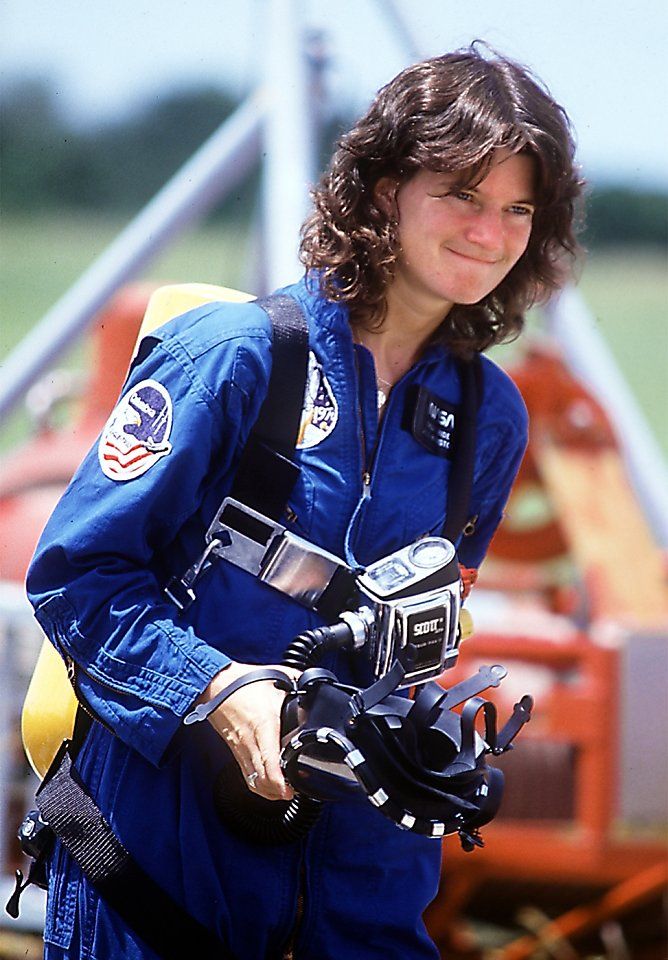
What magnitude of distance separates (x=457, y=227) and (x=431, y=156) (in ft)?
0.29

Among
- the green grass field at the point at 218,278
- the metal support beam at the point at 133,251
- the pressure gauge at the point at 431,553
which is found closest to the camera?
the pressure gauge at the point at 431,553

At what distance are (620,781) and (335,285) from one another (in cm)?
220

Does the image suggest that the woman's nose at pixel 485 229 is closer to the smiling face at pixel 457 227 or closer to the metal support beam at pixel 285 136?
the smiling face at pixel 457 227

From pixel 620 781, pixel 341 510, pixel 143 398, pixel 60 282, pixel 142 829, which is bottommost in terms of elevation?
pixel 60 282

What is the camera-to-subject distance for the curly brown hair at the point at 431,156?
1.59 meters

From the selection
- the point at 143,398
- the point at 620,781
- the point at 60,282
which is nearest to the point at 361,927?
the point at 143,398

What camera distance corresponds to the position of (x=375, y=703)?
4.84ft

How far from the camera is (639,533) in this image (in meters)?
4.02

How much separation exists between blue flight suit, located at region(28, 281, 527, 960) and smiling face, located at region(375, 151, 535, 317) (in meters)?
0.11

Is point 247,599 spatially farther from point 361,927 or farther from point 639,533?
point 639,533

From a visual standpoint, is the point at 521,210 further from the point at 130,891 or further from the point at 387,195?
the point at 130,891

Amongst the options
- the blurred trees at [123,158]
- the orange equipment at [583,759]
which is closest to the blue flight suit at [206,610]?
the orange equipment at [583,759]

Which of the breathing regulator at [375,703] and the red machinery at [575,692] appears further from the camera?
the red machinery at [575,692]

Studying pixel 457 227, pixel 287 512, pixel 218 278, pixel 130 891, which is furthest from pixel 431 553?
pixel 218 278
